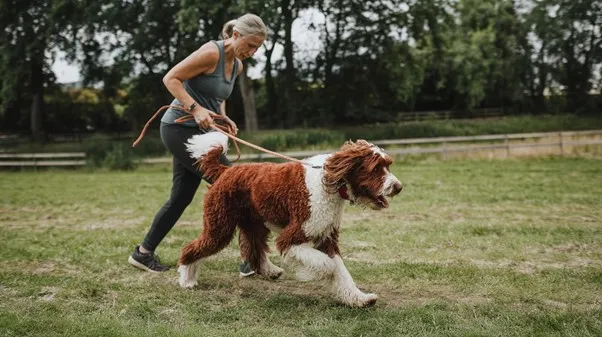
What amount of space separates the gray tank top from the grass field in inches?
60.4

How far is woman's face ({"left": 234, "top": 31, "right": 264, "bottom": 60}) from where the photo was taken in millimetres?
4543

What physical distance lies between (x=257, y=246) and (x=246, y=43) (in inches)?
70.8

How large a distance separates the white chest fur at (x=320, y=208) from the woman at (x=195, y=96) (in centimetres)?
114

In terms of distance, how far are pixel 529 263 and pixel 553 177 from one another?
337 inches

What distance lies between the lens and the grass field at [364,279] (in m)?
3.65

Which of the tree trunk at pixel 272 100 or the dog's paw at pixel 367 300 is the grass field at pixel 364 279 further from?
the tree trunk at pixel 272 100

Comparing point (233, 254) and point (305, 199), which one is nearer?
point (305, 199)

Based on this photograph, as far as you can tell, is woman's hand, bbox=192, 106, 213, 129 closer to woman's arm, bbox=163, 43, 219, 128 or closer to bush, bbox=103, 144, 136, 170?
woman's arm, bbox=163, 43, 219, 128

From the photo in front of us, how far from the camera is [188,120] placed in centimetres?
481

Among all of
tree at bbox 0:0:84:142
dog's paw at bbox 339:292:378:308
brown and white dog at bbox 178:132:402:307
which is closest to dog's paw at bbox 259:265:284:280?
brown and white dog at bbox 178:132:402:307

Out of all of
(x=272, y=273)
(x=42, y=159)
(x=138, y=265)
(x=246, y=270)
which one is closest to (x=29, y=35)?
(x=42, y=159)

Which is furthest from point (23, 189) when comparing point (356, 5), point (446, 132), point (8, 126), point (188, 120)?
point (8, 126)

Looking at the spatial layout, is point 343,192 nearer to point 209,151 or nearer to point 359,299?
point 359,299

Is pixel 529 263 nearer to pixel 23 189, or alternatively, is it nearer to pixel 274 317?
pixel 274 317
